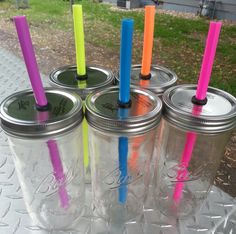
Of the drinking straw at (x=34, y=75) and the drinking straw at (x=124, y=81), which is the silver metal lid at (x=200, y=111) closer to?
the drinking straw at (x=124, y=81)

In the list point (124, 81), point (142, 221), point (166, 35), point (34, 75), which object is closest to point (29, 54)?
point (34, 75)

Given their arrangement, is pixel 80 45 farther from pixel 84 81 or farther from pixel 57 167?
pixel 57 167

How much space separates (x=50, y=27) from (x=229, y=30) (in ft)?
5.66

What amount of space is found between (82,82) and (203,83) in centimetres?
22

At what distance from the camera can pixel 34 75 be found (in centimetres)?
37

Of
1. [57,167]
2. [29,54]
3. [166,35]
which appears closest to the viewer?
[29,54]

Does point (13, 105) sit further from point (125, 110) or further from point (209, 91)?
point (209, 91)

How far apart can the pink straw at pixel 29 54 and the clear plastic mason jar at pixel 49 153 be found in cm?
2

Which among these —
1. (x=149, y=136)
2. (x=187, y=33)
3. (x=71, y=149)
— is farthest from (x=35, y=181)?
(x=187, y=33)

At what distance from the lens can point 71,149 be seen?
1.58 ft

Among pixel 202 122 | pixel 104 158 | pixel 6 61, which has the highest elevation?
pixel 202 122

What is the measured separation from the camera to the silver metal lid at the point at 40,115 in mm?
371

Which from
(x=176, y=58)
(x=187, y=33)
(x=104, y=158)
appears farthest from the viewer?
(x=187, y=33)

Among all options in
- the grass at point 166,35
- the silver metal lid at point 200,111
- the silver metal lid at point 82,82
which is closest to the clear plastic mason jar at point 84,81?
the silver metal lid at point 82,82
